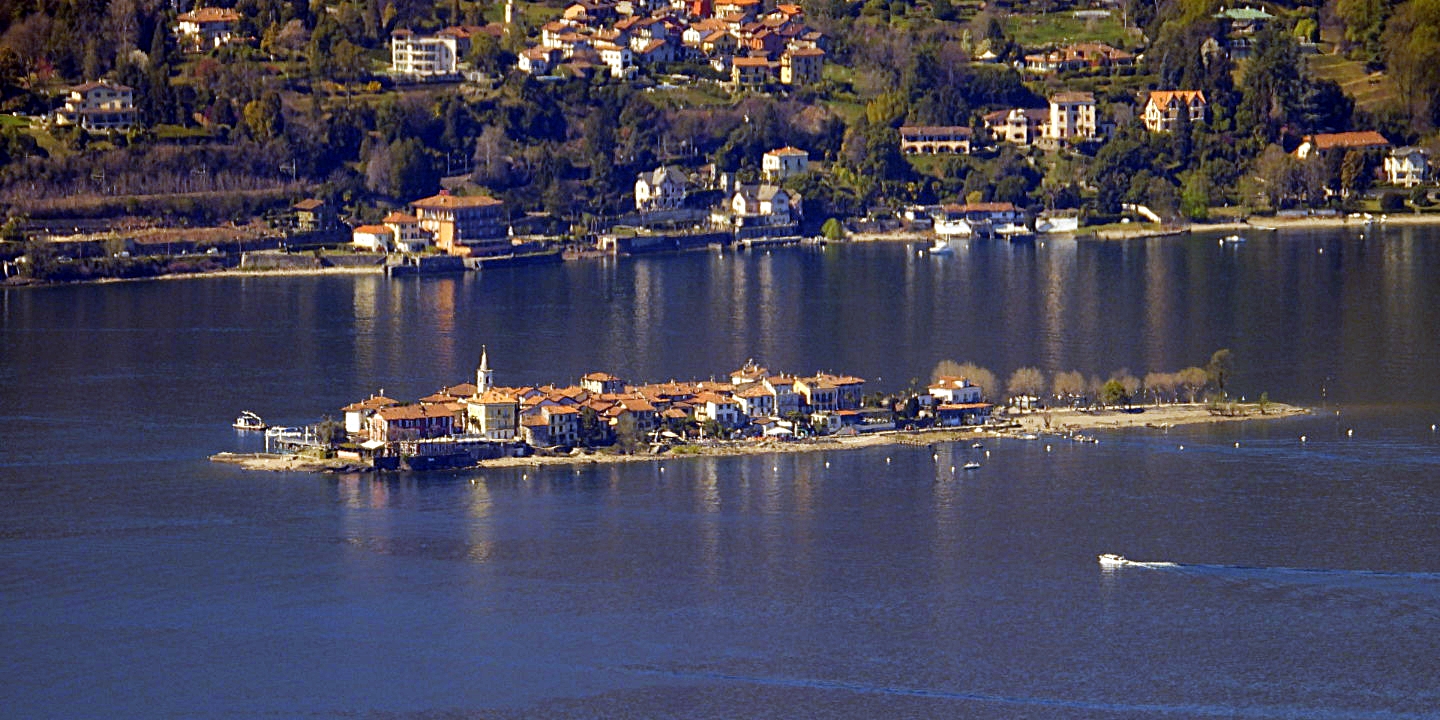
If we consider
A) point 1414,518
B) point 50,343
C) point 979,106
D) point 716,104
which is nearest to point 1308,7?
point 979,106

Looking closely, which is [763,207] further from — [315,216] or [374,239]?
[315,216]

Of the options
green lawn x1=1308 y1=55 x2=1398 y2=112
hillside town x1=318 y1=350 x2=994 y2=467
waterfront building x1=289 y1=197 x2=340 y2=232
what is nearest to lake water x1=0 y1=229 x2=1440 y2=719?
hillside town x1=318 y1=350 x2=994 y2=467

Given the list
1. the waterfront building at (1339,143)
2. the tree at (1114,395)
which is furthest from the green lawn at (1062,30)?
the tree at (1114,395)

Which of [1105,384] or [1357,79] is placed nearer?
[1105,384]

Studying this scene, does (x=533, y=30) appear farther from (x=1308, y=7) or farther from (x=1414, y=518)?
(x=1414, y=518)

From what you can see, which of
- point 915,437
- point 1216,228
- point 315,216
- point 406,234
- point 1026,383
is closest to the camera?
point 915,437

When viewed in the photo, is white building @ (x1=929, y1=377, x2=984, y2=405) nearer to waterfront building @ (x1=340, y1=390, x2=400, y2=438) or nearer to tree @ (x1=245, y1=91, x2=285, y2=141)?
waterfront building @ (x1=340, y1=390, x2=400, y2=438)

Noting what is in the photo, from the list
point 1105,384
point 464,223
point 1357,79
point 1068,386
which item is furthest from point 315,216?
point 1357,79
